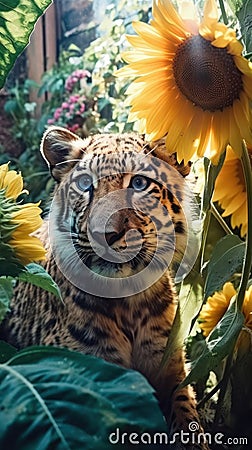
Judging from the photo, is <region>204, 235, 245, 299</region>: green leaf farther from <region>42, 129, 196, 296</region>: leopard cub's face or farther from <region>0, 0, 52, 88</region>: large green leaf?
<region>0, 0, 52, 88</region>: large green leaf

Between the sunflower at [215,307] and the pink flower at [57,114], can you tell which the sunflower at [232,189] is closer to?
the sunflower at [215,307]

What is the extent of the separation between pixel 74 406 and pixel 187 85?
1.00 feet

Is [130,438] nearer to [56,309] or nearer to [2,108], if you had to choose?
[56,309]

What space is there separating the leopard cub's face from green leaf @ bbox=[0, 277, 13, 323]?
132mm

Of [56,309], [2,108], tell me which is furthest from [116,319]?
[2,108]

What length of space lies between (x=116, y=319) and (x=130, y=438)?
34cm

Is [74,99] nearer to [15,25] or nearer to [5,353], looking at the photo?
[15,25]

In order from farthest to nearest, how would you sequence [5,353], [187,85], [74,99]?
[74,99] < [187,85] < [5,353]

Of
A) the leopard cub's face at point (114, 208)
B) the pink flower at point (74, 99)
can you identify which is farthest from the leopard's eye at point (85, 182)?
the pink flower at point (74, 99)

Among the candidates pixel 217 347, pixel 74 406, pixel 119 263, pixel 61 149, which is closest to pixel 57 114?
pixel 61 149

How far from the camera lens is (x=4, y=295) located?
0.50 metres

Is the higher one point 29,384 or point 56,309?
point 29,384

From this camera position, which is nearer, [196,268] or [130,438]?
[130,438]

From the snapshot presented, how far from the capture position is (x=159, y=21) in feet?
1.77
